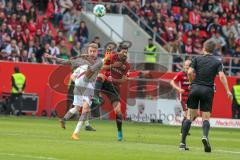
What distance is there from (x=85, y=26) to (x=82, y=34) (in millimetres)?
432

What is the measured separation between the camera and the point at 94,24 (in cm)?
4456

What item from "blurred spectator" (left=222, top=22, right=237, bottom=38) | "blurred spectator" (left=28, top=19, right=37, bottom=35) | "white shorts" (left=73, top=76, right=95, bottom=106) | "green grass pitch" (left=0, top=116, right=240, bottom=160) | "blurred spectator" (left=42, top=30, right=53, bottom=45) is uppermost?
"blurred spectator" (left=222, top=22, right=237, bottom=38)

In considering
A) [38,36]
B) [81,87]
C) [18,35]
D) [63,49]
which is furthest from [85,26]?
[81,87]

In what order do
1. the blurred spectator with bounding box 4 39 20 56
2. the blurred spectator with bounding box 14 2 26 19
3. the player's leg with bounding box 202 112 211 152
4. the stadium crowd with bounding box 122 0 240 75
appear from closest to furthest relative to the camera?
1. the player's leg with bounding box 202 112 211 152
2. the blurred spectator with bounding box 4 39 20 56
3. the blurred spectator with bounding box 14 2 26 19
4. the stadium crowd with bounding box 122 0 240 75

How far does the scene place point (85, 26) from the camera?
42.6m

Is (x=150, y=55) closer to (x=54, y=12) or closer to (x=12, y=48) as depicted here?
(x=54, y=12)

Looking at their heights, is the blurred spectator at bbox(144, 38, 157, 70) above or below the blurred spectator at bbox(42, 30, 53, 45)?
below

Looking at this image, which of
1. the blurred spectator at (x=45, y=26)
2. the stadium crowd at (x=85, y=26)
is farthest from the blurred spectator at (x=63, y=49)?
the blurred spectator at (x=45, y=26)

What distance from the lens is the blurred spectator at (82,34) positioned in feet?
139

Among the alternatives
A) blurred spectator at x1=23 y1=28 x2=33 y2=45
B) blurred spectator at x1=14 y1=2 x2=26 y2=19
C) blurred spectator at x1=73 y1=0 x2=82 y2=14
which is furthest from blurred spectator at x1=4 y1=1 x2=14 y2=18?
blurred spectator at x1=73 y1=0 x2=82 y2=14

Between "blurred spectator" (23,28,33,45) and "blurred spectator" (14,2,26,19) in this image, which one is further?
"blurred spectator" (14,2,26,19)

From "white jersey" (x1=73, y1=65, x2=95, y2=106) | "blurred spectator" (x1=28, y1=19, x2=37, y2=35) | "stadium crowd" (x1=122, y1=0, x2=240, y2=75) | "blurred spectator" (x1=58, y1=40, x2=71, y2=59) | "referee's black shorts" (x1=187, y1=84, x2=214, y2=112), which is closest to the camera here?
"referee's black shorts" (x1=187, y1=84, x2=214, y2=112)

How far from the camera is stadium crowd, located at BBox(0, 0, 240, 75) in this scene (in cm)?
3953

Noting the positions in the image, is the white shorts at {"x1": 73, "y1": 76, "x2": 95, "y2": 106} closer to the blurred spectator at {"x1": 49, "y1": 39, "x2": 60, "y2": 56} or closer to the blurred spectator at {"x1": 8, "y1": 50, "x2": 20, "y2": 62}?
the blurred spectator at {"x1": 8, "y1": 50, "x2": 20, "y2": 62}
